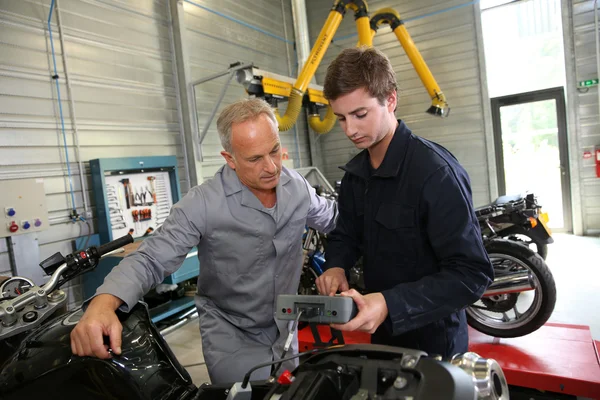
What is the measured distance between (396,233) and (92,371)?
0.90m

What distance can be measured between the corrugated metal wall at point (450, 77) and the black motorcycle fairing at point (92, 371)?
560 centimetres

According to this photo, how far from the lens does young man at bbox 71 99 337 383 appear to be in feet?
4.67

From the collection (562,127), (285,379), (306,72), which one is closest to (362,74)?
(285,379)

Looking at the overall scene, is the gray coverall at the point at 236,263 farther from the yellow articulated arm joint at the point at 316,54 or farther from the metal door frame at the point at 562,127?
the metal door frame at the point at 562,127

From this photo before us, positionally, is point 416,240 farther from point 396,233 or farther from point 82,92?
point 82,92

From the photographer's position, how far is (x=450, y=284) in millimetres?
1002

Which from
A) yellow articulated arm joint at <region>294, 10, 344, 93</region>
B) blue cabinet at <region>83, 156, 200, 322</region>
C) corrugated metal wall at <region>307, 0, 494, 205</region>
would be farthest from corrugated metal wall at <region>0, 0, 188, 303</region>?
corrugated metal wall at <region>307, 0, 494, 205</region>

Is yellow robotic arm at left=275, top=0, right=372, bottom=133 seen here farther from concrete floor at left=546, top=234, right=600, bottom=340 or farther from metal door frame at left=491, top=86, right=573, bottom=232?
concrete floor at left=546, top=234, right=600, bottom=340

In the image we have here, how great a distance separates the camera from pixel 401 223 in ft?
3.72

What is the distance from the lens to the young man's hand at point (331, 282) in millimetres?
1250

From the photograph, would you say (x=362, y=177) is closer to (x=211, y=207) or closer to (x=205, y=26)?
(x=211, y=207)

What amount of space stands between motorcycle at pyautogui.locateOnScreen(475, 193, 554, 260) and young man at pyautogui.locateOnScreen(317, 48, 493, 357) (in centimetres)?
204

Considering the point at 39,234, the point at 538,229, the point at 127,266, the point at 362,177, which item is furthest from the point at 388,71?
the point at 39,234

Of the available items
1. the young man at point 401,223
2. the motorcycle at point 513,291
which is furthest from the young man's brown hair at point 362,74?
the motorcycle at point 513,291
